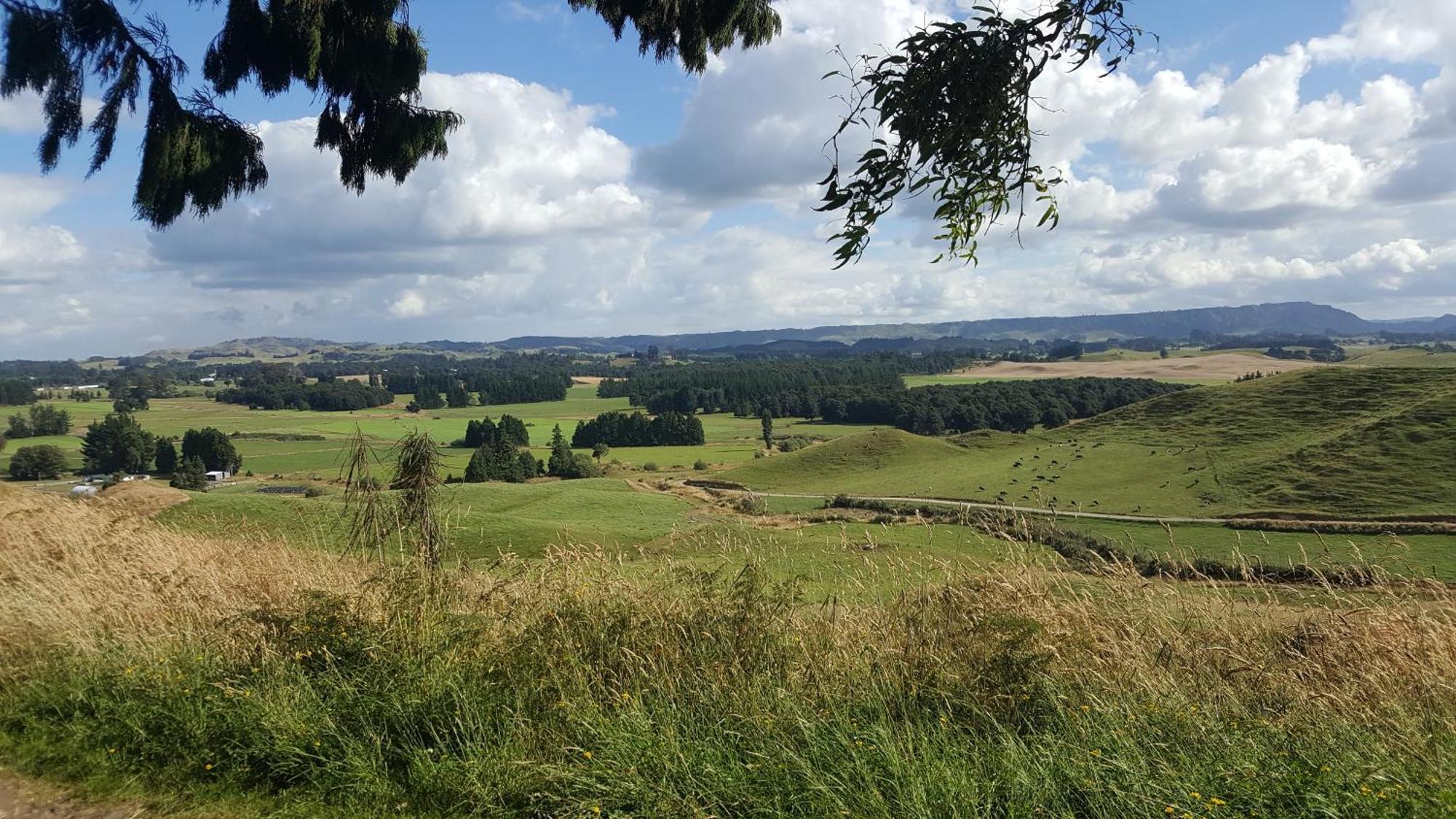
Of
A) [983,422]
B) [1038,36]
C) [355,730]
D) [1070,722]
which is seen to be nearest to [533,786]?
[355,730]

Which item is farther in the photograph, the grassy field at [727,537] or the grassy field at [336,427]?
the grassy field at [336,427]

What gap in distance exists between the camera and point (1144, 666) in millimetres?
4492

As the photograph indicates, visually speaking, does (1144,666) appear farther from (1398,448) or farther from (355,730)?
(1398,448)

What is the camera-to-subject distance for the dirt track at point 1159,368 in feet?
433

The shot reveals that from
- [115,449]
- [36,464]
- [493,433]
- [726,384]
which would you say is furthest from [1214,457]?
[726,384]

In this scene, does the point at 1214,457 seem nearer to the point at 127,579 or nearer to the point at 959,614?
the point at 959,614

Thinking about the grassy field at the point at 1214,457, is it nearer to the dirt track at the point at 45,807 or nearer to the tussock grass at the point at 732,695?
the tussock grass at the point at 732,695

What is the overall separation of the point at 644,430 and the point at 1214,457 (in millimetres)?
58678

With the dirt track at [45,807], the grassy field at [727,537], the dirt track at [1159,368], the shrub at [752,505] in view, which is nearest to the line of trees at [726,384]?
the dirt track at [1159,368]

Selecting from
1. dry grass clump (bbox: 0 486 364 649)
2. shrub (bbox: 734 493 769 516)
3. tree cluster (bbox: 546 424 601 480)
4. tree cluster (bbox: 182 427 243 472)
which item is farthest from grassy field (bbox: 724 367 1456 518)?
dry grass clump (bbox: 0 486 364 649)

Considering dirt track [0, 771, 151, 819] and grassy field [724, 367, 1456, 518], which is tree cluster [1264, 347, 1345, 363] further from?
dirt track [0, 771, 151, 819]

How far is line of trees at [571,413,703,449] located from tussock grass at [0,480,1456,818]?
294 feet

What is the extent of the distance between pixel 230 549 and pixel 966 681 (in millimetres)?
6348

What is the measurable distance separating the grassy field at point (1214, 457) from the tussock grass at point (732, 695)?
4171 centimetres
